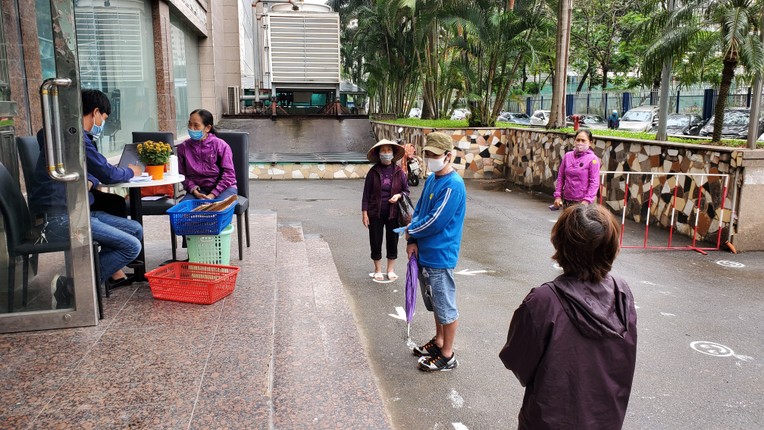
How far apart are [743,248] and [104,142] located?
888cm

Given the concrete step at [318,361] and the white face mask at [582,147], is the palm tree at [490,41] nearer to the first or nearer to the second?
the white face mask at [582,147]

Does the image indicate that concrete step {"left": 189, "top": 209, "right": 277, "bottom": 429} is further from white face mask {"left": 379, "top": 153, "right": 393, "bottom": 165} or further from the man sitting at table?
white face mask {"left": 379, "top": 153, "right": 393, "bottom": 165}

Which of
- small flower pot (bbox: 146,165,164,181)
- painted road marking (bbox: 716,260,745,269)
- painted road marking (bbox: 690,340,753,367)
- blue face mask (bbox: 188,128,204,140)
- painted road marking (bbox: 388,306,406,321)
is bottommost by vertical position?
painted road marking (bbox: 690,340,753,367)

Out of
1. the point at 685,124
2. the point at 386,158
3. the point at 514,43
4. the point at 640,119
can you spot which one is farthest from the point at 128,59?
the point at 640,119

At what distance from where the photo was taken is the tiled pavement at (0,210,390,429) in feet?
9.96

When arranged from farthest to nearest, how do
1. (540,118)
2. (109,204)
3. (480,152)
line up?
(540,118) → (480,152) → (109,204)

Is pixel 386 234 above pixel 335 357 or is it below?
above

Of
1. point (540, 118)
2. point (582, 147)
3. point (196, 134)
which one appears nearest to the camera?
point (196, 134)

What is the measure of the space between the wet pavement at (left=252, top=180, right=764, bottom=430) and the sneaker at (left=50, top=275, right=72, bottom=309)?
2089 mm

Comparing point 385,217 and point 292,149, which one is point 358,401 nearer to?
point 385,217

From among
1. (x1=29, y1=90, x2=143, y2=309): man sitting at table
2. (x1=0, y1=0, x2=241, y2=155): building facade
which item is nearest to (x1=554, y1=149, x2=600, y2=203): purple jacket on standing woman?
(x1=29, y1=90, x2=143, y2=309): man sitting at table

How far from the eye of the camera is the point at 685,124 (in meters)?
21.7

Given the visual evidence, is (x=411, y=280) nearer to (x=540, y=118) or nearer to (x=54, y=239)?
(x=54, y=239)

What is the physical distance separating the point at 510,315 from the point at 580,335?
11.2 ft
